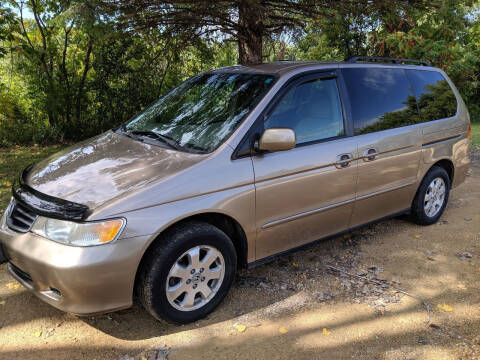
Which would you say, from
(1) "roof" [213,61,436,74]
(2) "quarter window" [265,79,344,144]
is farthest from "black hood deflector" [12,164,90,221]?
(1) "roof" [213,61,436,74]

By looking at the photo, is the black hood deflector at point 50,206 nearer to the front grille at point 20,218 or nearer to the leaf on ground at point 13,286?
the front grille at point 20,218

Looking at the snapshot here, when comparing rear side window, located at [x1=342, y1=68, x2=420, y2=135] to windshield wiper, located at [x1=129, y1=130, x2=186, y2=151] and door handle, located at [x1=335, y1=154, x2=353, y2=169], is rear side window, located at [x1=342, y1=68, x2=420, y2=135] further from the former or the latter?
windshield wiper, located at [x1=129, y1=130, x2=186, y2=151]

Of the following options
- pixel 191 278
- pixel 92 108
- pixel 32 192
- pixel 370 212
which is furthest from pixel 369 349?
pixel 92 108

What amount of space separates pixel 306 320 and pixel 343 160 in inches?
53.9

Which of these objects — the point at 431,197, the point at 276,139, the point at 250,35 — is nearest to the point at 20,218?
the point at 276,139

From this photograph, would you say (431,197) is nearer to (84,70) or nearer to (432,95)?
(432,95)

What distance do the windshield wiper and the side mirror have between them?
0.62m

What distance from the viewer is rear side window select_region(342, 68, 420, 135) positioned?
12.7ft

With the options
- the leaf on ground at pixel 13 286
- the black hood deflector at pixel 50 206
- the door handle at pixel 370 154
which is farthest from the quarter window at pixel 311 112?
the leaf on ground at pixel 13 286

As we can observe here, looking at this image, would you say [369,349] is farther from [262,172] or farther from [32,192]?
[32,192]

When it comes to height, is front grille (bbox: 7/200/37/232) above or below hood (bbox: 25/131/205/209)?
below

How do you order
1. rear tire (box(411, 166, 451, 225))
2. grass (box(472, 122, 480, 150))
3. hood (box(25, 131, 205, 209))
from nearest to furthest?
hood (box(25, 131, 205, 209)) → rear tire (box(411, 166, 451, 225)) → grass (box(472, 122, 480, 150))

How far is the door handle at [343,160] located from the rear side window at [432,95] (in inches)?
52.6

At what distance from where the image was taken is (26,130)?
8789 mm
